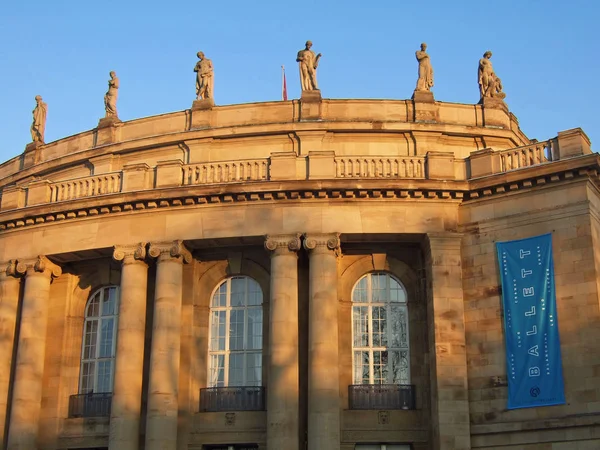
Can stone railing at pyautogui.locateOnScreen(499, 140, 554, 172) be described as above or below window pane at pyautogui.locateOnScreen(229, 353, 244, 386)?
above

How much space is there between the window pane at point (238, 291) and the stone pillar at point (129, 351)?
304cm

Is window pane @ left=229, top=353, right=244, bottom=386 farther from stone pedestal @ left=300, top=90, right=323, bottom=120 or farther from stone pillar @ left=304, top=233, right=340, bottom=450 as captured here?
stone pedestal @ left=300, top=90, right=323, bottom=120

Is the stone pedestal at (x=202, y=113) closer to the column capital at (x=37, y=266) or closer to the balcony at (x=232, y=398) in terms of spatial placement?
the column capital at (x=37, y=266)

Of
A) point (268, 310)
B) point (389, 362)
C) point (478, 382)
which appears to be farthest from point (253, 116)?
point (478, 382)

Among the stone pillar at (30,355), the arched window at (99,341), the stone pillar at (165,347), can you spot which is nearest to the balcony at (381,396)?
the stone pillar at (165,347)

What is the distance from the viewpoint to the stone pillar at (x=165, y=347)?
28.0m

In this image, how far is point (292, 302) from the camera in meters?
28.6

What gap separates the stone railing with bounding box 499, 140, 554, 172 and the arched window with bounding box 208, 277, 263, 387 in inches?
373

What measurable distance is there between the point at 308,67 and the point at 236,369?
12.7 m

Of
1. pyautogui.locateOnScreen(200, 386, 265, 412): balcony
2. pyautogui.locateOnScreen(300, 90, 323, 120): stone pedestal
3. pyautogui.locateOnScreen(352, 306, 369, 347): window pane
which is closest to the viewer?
pyautogui.locateOnScreen(200, 386, 265, 412): balcony

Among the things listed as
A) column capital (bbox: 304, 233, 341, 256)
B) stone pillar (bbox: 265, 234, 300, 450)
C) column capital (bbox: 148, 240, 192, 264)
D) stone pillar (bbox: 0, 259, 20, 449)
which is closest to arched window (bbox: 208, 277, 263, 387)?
stone pillar (bbox: 265, 234, 300, 450)

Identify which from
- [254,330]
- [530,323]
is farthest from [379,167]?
[530,323]

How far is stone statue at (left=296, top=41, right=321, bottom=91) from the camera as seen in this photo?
35.3 meters

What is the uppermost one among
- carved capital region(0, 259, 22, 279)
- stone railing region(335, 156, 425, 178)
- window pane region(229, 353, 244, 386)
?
stone railing region(335, 156, 425, 178)
